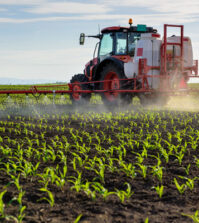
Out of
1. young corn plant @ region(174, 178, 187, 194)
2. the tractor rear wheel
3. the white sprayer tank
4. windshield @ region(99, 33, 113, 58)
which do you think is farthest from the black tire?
young corn plant @ region(174, 178, 187, 194)

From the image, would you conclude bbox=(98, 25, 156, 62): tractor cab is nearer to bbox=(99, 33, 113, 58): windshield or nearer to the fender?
bbox=(99, 33, 113, 58): windshield

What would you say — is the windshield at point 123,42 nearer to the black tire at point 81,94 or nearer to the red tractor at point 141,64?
the red tractor at point 141,64

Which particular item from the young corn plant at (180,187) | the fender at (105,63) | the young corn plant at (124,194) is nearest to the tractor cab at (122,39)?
the fender at (105,63)

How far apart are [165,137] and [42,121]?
3.45 m

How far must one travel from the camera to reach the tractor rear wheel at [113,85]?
10.0 metres

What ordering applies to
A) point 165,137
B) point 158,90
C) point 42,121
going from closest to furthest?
point 165,137, point 42,121, point 158,90

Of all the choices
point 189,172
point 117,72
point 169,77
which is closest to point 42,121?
point 117,72

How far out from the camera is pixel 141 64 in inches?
373

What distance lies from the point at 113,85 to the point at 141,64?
3.97 feet

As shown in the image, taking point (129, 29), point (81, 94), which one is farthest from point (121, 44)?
point (81, 94)

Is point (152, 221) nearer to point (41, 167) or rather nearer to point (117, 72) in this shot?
point (41, 167)

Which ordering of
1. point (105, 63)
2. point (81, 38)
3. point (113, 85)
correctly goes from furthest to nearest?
point (105, 63) → point (113, 85) → point (81, 38)

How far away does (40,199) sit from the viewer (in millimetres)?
3037

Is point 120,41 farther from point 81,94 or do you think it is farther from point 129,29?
point 81,94
